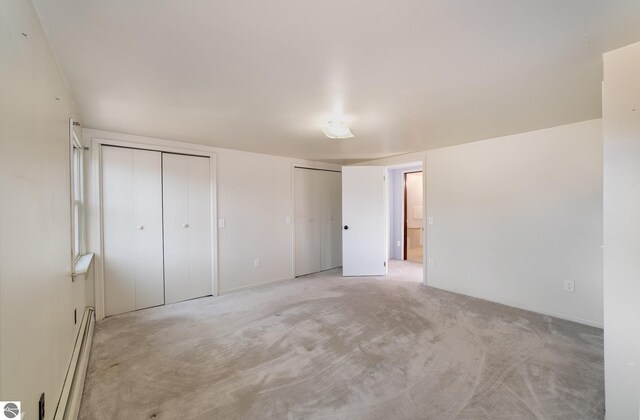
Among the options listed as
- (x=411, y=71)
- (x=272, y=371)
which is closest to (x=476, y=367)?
(x=272, y=371)

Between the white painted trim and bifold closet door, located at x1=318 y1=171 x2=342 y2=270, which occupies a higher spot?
bifold closet door, located at x1=318 y1=171 x2=342 y2=270

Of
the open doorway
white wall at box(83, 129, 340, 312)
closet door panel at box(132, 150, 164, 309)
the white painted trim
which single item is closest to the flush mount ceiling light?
white wall at box(83, 129, 340, 312)

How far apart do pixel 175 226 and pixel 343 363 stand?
8.64ft

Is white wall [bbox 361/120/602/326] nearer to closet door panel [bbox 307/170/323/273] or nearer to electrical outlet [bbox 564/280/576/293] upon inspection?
electrical outlet [bbox 564/280/576/293]

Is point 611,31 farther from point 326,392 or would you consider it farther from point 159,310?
point 159,310

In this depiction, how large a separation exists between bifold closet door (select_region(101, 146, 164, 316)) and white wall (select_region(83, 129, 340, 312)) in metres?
0.47

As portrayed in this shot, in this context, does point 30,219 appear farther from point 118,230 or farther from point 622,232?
point 622,232

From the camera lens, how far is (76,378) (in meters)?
1.66

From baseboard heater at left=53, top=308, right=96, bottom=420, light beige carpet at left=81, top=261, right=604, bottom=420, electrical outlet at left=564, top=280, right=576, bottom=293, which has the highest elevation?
electrical outlet at left=564, top=280, right=576, bottom=293

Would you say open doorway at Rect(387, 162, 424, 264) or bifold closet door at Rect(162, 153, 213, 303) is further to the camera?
open doorway at Rect(387, 162, 424, 264)

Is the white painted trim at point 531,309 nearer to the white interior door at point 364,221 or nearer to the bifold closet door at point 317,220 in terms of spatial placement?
the white interior door at point 364,221

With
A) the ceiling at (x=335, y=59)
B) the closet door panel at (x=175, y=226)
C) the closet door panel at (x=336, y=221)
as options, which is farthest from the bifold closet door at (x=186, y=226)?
the closet door panel at (x=336, y=221)

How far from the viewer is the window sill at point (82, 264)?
2071mm

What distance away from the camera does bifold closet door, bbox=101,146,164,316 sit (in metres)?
2.96
